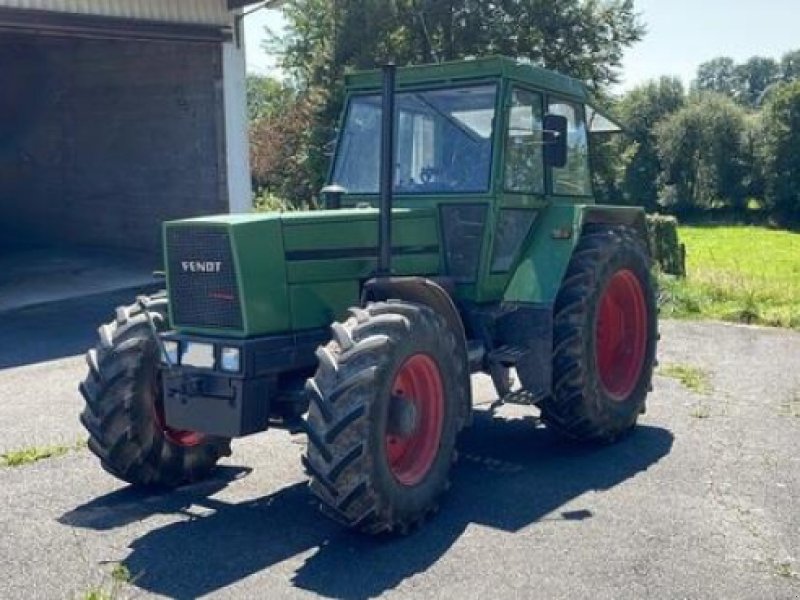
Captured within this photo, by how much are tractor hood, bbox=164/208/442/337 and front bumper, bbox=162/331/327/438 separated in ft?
0.30

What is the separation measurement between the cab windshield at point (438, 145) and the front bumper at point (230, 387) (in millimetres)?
1495

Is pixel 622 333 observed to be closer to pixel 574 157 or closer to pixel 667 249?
pixel 574 157

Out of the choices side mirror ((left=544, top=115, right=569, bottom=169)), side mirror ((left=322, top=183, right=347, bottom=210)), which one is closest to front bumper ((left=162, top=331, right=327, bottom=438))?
side mirror ((left=322, top=183, right=347, bottom=210))

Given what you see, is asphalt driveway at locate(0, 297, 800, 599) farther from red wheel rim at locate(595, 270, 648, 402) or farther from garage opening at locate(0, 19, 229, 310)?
garage opening at locate(0, 19, 229, 310)

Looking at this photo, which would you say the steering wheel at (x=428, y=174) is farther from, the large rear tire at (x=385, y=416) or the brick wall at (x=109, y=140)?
the brick wall at (x=109, y=140)

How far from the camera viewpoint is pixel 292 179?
902 inches

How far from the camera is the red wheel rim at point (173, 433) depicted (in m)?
5.27

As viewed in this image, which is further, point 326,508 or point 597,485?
point 597,485

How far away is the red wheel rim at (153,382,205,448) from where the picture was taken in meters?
5.27

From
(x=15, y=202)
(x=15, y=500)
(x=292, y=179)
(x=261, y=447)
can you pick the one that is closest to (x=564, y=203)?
(x=261, y=447)

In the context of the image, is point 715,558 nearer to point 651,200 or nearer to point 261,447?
point 261,447

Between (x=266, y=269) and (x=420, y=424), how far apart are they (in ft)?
3.64

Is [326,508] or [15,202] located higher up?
[15,202]

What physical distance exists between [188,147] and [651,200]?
113ft
